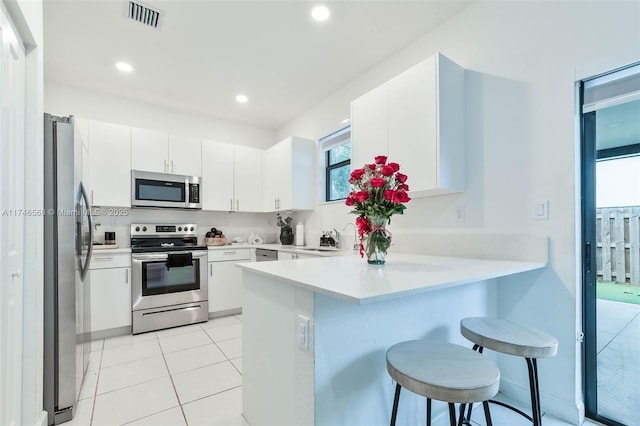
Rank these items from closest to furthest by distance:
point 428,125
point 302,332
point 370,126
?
point 302,332, point 428,125, point 370,126

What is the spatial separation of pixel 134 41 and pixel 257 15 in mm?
1193

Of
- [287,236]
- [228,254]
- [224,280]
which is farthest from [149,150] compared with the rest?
[287,236]

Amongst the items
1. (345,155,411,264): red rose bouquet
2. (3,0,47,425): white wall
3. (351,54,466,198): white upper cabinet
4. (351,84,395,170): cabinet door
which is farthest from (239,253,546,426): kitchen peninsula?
(351,84,395,170): cabinet door

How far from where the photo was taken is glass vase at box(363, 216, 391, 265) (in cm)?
165

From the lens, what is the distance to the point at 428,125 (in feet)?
7.06

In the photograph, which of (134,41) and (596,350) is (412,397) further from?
(134,41)

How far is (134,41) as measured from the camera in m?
2.66

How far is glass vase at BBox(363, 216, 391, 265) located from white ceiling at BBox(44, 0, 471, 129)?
68.4 inches

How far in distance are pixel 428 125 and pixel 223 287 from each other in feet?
9.97

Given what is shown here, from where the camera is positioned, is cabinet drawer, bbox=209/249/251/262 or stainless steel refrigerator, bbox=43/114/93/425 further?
cabinet drawer, bbox=209/249/251/262

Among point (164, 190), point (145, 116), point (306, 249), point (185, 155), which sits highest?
point (145, 116)

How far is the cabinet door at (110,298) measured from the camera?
3062mm

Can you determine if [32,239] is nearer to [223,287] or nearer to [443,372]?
[443,372]

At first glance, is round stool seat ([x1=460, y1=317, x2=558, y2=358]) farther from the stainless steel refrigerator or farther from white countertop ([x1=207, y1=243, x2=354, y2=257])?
the stainless steel refrigerator
